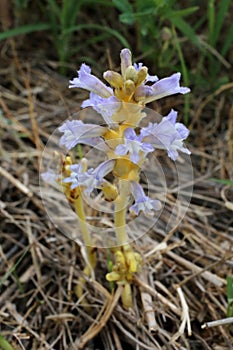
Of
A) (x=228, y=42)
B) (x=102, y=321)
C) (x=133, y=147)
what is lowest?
(x=102, y=321)

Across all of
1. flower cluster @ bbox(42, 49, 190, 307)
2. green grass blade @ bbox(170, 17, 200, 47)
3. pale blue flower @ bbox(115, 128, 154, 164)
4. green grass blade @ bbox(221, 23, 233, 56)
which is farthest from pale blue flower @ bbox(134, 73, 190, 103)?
green grass blade @ bbox(221, 23, 233, 56)

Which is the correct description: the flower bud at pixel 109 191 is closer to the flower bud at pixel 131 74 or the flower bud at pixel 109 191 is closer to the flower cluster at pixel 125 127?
the flower cluster at pixel 125 127

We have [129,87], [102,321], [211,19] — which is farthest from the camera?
[211,19]

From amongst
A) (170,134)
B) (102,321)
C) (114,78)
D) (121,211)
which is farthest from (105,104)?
(102,321)

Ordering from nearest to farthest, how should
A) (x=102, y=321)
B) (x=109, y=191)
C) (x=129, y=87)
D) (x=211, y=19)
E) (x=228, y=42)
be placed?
(x=129, y=87) < (x=109, y=191) < (x=102, y=321) < (x=211, y=19) < (x=228, y=42)

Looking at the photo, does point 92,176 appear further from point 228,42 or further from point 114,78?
point 228,42

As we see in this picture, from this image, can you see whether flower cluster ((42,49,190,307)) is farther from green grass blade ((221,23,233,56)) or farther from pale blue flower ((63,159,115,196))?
green grass blade ((221,23,233,56))

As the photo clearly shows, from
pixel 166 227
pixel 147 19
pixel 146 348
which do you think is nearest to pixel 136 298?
pixel 146 348
